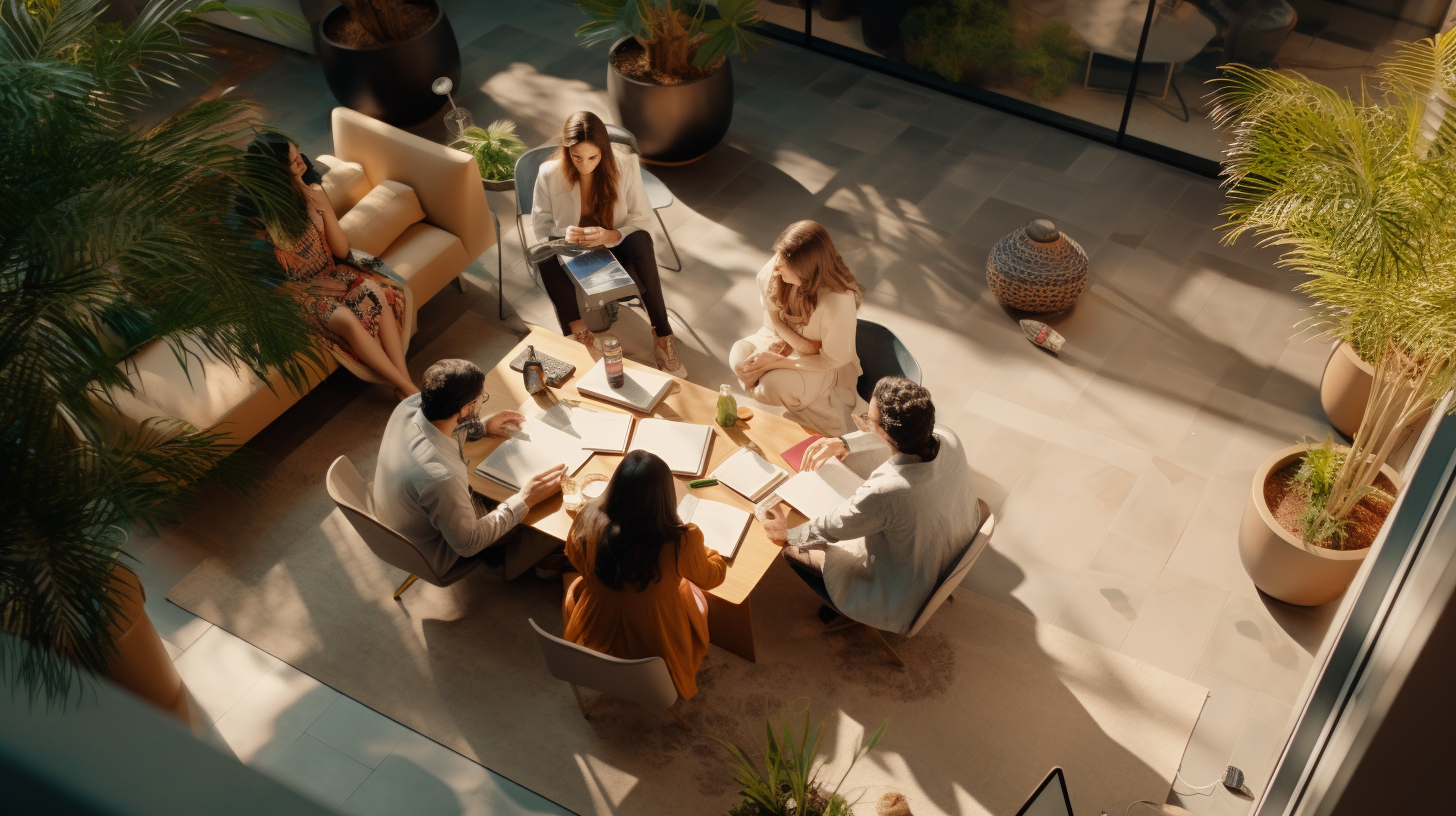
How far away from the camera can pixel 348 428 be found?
489cm

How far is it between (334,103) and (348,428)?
3.29 metres

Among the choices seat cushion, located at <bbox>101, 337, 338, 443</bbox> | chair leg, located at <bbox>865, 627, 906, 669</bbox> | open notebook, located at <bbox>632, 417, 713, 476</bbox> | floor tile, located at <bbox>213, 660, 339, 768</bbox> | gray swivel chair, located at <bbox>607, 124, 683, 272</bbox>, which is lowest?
floor tile, located at <bbox>213, 660, 339, 768</bbox>

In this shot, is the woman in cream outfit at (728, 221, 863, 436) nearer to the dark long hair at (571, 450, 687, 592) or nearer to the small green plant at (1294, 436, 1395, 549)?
the dark long hair at (571, 450, 687, 592)

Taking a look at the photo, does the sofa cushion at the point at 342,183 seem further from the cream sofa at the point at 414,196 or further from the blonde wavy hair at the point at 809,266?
the blonde wavy hair at the point at 809,266

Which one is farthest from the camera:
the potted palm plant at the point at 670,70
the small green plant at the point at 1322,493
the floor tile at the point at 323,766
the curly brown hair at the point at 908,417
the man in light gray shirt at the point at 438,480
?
the potted palm plant at the point at 670,70

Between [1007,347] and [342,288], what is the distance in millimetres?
3246

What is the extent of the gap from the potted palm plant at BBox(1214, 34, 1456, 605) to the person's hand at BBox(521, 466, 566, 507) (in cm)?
250

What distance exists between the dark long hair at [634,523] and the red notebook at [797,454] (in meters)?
0.84

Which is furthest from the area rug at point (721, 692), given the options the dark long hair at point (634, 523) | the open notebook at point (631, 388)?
the dark long hair at point (634, 523)

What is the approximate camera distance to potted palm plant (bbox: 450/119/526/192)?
19.9 feet

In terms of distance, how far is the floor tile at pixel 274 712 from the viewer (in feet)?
12.2

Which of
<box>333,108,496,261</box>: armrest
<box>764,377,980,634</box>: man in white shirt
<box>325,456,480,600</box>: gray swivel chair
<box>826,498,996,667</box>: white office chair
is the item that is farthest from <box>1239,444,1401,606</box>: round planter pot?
<box>333,108,496,261</box>: armrest

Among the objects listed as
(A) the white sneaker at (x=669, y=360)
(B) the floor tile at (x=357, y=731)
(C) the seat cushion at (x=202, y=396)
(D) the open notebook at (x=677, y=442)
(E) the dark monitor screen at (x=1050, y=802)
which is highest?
(D) the open notebook at (x=677, y=442)

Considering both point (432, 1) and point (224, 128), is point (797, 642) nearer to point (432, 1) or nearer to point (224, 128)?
point (224, 128)
